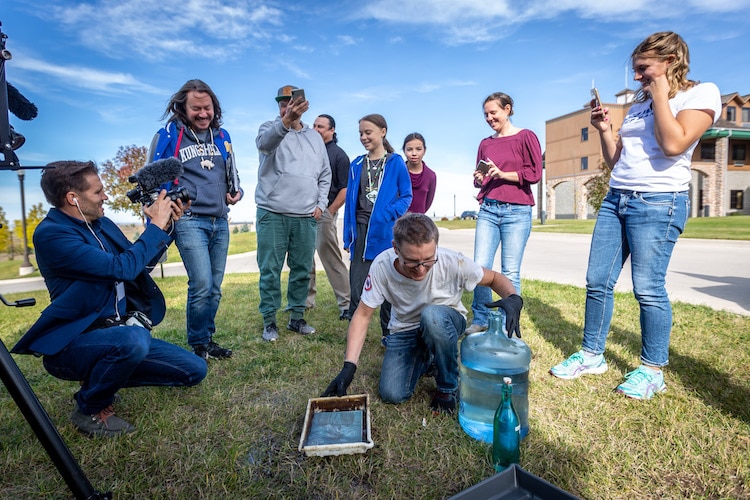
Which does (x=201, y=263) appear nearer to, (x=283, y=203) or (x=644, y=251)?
(x=283, y=203)

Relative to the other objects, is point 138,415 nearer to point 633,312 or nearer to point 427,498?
point 427,498

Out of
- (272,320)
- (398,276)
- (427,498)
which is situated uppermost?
(398,276)

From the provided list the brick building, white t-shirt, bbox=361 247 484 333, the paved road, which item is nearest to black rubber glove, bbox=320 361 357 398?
white t-shirt, bbox=361 247 484 333

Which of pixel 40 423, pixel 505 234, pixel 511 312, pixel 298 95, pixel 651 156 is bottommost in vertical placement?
pixel 40 423

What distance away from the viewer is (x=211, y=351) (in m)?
3.71

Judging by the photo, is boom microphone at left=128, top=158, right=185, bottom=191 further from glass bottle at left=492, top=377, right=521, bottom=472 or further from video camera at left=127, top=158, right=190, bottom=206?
glass bottle at left=492, top=377, right=521, bottom=472

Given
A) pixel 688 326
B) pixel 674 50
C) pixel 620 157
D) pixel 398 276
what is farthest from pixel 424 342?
pixel 688 326

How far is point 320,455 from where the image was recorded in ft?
7.17

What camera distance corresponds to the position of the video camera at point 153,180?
8.85 ft

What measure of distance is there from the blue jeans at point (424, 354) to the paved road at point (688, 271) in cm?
401

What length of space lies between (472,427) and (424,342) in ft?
2.00

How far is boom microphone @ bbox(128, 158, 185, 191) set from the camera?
270 cm

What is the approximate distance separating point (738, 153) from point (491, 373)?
42.7 meters

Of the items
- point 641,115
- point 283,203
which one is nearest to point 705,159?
point 641,115
